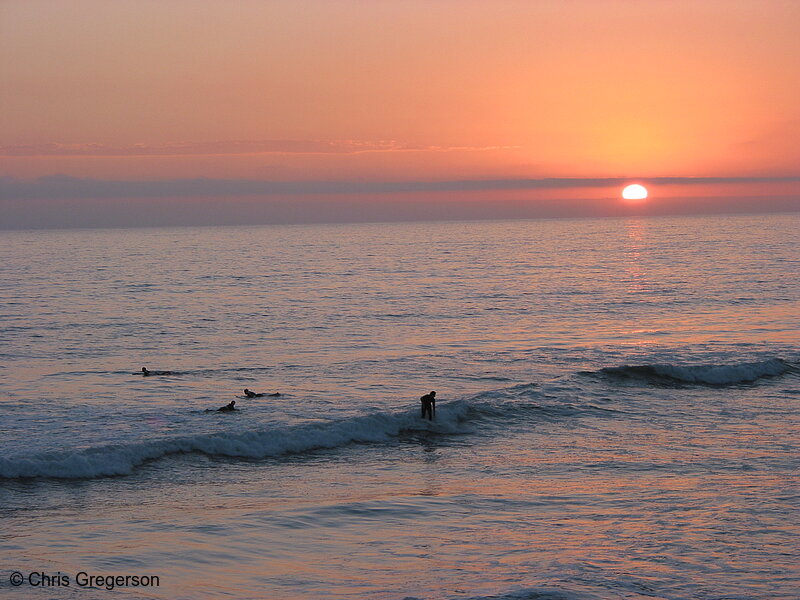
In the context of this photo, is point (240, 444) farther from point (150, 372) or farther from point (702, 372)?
point (702, 372)

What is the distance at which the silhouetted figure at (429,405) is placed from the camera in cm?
2620

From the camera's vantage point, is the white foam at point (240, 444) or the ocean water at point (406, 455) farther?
the white foam at point (240, 444)

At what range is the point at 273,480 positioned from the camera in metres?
20.9

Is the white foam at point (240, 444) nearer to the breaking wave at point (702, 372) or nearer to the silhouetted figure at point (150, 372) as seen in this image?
the breaking wave at point (702, 372)

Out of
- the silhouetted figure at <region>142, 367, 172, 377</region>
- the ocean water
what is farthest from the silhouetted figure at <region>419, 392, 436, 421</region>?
the silhouetted figure at <region>142, 367, 172, 377</region>

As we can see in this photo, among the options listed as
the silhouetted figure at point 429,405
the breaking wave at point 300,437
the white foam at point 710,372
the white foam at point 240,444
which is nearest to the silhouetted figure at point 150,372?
the breaking wave at point 300,437

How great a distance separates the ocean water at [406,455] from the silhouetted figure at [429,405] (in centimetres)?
58

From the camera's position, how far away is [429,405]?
26.3 m

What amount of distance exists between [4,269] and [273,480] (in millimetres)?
106648

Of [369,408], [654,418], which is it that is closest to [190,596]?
[369,408]

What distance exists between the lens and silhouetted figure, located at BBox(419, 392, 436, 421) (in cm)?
2620

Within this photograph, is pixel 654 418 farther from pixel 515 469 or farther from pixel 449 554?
pixel 449 554

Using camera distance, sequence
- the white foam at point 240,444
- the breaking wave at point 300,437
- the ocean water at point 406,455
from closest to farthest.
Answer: the ocean water at point 406,455 < the white foam at point 240,444 < the breaking wave at point 300,437

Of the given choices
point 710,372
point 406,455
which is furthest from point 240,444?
point 710,372
